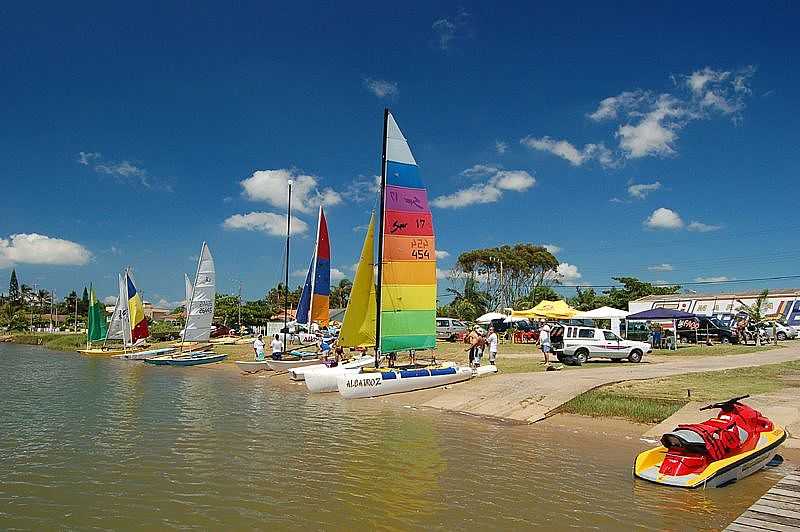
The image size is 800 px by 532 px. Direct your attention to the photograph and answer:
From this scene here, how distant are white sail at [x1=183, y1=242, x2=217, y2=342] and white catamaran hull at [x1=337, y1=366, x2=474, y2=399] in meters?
22.4

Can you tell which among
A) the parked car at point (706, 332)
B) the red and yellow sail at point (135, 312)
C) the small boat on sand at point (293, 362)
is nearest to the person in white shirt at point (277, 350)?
the small boat on sand at point (293, 362)

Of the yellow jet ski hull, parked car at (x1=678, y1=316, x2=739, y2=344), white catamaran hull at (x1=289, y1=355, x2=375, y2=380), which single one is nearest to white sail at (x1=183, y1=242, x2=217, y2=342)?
white catamaran hull at (x1=289, y1=355, x2=375, y2=380)

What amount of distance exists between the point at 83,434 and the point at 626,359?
23828mm

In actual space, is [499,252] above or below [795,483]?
above

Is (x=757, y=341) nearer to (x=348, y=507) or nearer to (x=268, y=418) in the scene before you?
(x=268, y=418)

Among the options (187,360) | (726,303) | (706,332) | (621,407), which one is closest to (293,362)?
(187,360)

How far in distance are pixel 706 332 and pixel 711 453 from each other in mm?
34096

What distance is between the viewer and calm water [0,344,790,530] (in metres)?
9.59

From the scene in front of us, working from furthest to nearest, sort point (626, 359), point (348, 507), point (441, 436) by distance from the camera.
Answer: point (626, 359)
point (441, 436)
point (348, 507)

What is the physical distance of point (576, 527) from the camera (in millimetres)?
9133

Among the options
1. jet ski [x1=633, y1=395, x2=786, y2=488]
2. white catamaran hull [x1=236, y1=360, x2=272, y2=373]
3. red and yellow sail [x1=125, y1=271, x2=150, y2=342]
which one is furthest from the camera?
red and yellow sail [x1=125, y1=271, x2=150, y2=342]

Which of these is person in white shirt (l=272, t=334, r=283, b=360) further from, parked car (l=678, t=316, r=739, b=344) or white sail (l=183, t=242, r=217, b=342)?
parked car (l=678, t=316, r=739, b=344)

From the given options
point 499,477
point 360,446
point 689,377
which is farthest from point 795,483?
point 689,377

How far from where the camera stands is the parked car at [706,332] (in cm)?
4059
